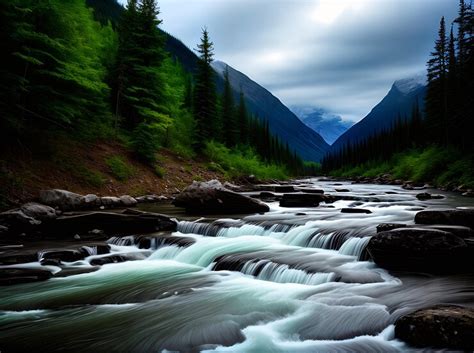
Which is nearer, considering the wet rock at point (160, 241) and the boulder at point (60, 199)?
the wet rock at point (160, 241)

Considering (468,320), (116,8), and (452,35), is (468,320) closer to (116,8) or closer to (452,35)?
(452,35)

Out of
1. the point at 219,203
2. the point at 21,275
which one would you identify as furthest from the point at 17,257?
the point at 219,203

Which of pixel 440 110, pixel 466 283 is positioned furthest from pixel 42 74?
pixel 440 110

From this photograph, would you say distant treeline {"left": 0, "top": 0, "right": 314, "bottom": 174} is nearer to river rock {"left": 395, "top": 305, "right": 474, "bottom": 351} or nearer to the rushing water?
the rushing water

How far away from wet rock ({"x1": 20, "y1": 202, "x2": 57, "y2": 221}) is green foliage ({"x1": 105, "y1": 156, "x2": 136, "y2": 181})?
7105mm

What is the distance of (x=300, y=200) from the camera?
17984 mm

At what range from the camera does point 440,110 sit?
1702 inches

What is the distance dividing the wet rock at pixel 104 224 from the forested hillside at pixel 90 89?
5333 millimetres

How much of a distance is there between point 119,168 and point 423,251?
56.9 feet

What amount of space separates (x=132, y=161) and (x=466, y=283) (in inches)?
790

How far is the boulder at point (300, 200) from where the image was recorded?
17.8 m

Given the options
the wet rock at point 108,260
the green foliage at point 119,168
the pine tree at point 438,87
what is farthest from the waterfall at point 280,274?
the pine tree at point 438,87

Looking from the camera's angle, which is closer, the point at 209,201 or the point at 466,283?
the point at 466,283

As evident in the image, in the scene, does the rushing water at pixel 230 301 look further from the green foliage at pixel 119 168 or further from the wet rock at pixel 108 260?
the green foliage at pixel 119 168
